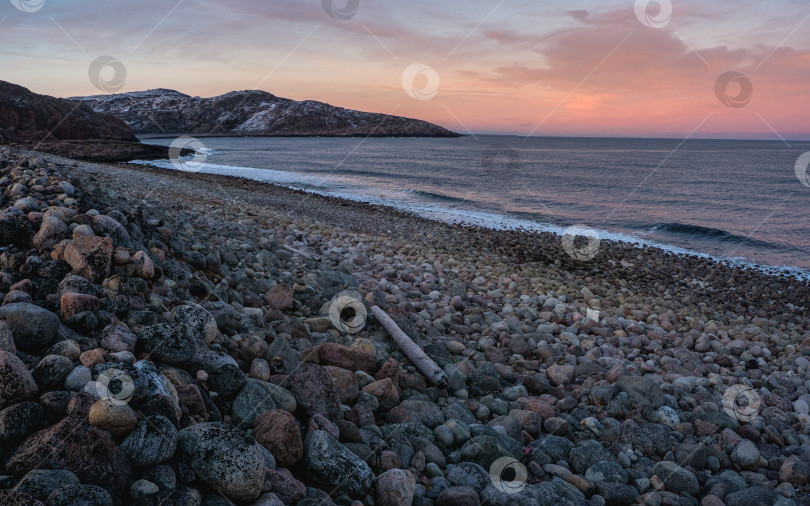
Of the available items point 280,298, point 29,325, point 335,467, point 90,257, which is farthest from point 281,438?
point 280,298

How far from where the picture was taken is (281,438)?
307cm

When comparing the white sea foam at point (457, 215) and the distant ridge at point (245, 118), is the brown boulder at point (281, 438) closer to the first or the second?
the white sea foam at point (457, 215)

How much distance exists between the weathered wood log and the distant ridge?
6627 inches

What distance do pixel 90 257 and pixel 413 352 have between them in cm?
343

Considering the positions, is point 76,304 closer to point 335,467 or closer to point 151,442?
point 151,442

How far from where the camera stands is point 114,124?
63.9 metres

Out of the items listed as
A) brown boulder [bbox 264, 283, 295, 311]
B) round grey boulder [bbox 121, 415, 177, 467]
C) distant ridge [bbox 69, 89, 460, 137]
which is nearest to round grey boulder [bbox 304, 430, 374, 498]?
round grey boulder [bbox 121, 415, 177, 467]

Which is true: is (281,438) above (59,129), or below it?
below

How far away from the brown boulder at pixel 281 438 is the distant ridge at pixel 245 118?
6749 inches

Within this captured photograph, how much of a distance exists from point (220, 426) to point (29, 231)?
320cm

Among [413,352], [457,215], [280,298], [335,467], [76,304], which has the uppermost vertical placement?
[457,215]

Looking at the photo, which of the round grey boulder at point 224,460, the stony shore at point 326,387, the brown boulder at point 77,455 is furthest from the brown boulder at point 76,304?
the round grey boulder at point 224,460

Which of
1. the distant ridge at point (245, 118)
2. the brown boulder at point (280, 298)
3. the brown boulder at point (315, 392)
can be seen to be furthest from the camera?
the distant ridge at point (245, 118)

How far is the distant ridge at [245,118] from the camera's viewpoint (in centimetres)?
16662
